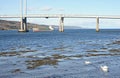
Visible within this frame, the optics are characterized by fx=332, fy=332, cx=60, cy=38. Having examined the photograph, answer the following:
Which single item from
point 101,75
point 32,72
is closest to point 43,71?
point 32,72

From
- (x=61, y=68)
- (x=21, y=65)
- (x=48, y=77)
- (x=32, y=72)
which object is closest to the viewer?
(x=48, y=77)

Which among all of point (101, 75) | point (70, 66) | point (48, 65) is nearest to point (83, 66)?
point (70, 66)

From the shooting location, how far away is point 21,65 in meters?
36.8

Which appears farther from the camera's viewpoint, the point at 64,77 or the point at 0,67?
the point at 0,67

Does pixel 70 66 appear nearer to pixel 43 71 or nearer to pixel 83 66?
pixel 83 66

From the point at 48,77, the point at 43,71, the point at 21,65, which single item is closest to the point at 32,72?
the point at 43,71

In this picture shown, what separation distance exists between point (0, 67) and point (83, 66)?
8.94m

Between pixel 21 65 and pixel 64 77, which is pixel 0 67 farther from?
pixel 64 77

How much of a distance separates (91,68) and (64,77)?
258 inches

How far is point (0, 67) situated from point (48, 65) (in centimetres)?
542

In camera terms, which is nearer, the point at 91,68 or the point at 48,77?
the point at 48,77

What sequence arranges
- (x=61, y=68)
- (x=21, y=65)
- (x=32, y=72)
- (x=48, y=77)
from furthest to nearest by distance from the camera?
(x=21, y=65) < (x=61, y=68) < (x=32, y=72) < (x=48, y=77)

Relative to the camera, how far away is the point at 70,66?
36219 mm

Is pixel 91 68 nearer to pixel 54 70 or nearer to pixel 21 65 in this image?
pixel 54 70
